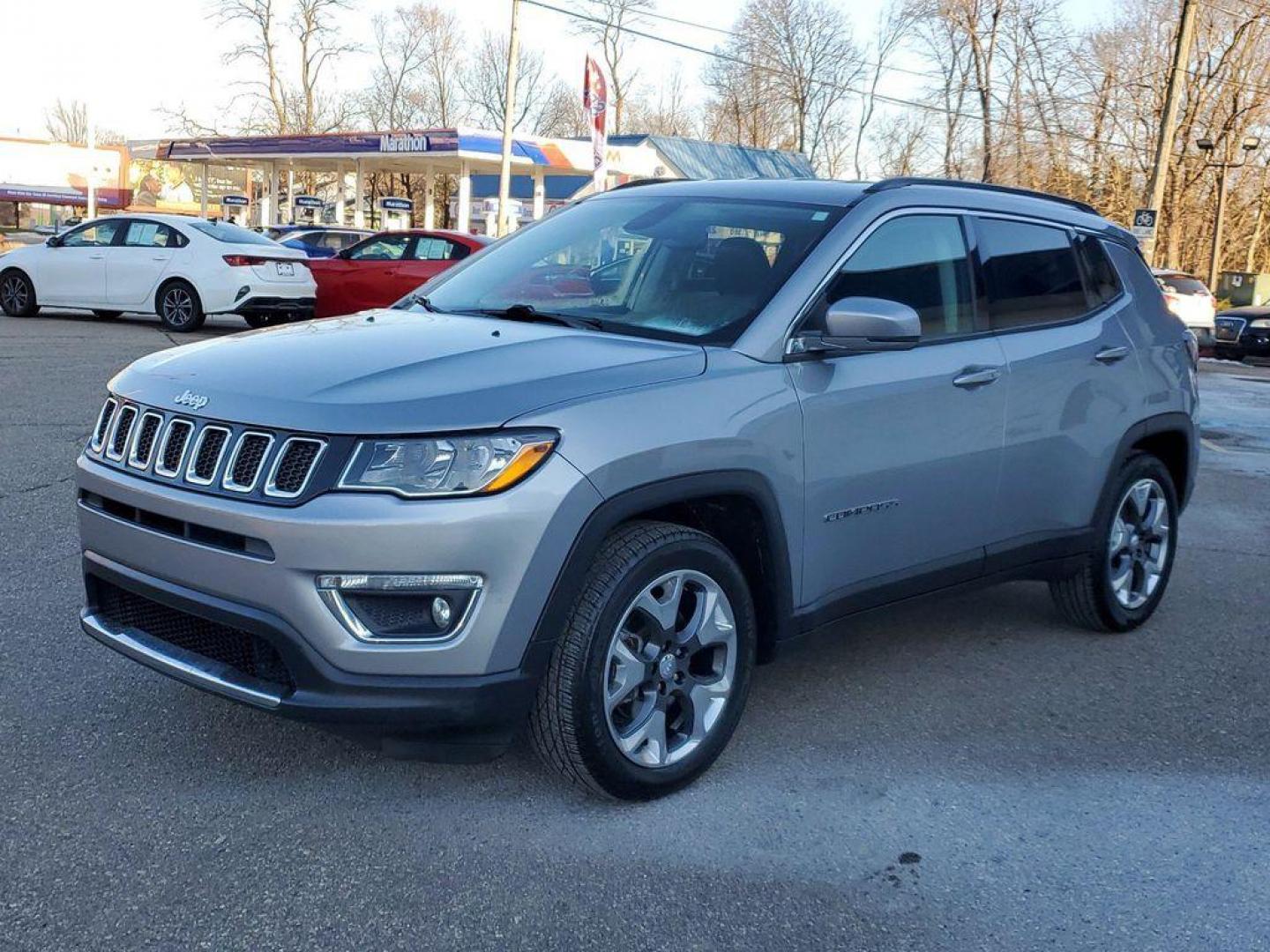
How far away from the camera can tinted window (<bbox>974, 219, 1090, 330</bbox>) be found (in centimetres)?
482

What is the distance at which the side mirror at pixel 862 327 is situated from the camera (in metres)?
3.89

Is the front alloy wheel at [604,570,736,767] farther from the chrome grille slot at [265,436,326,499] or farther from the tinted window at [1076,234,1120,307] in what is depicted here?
the tinted window at [1076,234,1120,307]

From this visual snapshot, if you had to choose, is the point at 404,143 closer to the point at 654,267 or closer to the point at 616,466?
the point at 654,267

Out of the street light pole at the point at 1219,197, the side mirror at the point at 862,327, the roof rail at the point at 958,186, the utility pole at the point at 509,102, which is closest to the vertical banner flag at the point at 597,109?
the utility pole at the point at 509,102

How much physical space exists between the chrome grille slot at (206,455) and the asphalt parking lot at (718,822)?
91 centimetres

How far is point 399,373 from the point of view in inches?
136

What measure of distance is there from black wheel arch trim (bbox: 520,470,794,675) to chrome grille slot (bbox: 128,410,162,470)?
1.19 m

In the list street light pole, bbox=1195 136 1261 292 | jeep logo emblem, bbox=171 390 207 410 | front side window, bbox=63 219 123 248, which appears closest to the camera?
jeep logo emblem, bbox=171 390 207 410

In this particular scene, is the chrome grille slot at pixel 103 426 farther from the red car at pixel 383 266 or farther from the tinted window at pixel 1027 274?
the red car at pixel 383 266

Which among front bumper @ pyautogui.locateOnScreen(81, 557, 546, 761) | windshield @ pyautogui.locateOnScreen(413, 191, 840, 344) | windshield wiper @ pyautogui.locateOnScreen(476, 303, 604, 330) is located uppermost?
windshield @ pyautogui.locateOnScreen(413, 191, 840, 344)

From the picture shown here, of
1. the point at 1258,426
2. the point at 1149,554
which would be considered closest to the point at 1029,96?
the point at 1258,426

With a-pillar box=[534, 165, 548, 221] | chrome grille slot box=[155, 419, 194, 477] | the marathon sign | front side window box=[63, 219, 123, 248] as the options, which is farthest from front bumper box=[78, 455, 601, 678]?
a-pillar box=[534, 165, 548, 221]

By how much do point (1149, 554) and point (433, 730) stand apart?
3.72 meters

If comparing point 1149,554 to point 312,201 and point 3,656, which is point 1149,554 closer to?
point 3,656
